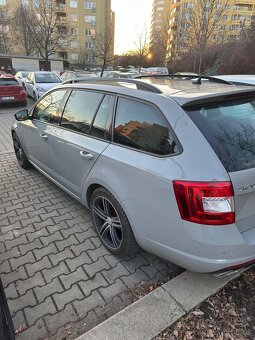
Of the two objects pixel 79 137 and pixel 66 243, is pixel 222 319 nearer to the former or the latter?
pixel 66 243

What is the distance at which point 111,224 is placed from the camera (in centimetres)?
274

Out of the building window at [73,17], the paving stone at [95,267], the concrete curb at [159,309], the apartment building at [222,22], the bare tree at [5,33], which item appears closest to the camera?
the concrete curb at [159,309]

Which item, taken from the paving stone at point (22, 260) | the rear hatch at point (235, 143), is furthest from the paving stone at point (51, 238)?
the rear hatch at point (235, 143)

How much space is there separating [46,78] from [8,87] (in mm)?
2118

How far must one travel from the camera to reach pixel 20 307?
222 centimetres

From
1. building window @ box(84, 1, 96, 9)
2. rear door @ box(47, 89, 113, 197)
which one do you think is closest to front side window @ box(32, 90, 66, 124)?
rear door @ box(47, 89, 113, 197)

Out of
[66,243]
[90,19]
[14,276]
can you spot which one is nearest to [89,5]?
[90,19]

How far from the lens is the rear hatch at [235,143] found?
186 centimetres

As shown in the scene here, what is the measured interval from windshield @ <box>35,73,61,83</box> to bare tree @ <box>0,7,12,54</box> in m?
Answer: 32.4

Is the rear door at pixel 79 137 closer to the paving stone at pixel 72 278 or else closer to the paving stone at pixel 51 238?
the paving stone at pixel 51 238

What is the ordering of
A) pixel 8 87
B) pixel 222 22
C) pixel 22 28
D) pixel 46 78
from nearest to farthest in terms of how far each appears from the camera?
pixel 8 87, pixel 46 78, pixel 22 28, pixel 222 22

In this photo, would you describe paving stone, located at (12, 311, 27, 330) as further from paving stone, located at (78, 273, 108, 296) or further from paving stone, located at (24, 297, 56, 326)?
paving stone, located at (78, 273, 108, 296)

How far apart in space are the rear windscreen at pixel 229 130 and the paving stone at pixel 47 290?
176 centimetres

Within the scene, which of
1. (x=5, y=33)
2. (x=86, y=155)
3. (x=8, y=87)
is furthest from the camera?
(x=5, y=33)
